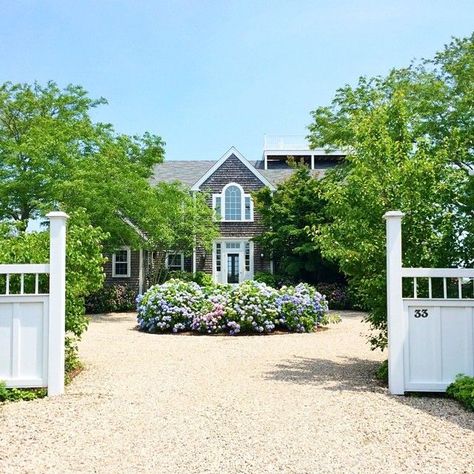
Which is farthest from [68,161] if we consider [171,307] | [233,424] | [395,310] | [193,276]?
[233,424]

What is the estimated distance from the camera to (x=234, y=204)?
26359mm

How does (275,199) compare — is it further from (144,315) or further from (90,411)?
(90,411)

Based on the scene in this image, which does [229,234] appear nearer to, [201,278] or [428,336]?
[201,278]

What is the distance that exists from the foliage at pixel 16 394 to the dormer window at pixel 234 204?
797 inches

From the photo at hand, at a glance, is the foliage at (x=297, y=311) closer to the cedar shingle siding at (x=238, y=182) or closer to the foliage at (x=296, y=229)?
the foliage at (x=296, y=229)

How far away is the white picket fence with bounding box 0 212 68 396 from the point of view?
6.17 meters

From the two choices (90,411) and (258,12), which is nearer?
(90,411)

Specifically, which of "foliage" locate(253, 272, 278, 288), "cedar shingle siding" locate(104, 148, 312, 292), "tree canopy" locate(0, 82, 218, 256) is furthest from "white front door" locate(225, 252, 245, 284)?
"tree canopy" locate(0, 82, 218, 256)

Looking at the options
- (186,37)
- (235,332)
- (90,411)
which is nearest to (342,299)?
(235,332)

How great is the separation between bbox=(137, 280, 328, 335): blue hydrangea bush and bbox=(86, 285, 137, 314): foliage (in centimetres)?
652

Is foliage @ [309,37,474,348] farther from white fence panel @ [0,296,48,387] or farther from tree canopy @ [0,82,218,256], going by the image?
tree canopy @ [0,82,218,256]

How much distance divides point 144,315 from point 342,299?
977 centimetres

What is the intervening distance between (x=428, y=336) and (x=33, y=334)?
4509 mm

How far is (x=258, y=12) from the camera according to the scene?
896cm
